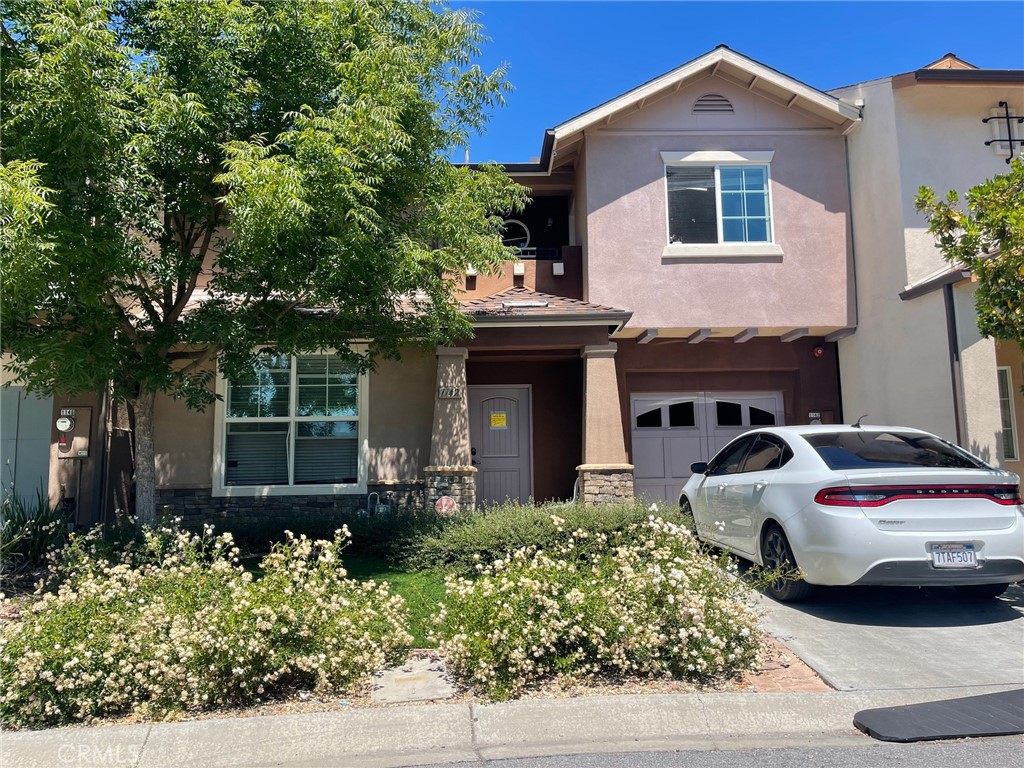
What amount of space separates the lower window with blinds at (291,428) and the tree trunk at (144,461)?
8.93 feet

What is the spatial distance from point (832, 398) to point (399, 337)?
7.78 meters

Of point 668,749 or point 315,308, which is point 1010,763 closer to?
point 668,749

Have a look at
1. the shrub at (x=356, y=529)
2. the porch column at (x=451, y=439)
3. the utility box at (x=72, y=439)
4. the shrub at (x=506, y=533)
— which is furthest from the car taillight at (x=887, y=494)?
the utility box at (x=72, y=439)

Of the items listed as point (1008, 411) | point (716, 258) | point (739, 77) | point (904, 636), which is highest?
point (739, 77)

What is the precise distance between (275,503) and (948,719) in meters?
8.80

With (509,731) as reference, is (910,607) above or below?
above

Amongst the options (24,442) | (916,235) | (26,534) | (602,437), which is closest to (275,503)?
(26,534)

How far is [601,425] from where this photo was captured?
35.1ft

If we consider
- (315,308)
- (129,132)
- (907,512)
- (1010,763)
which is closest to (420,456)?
(315,308)

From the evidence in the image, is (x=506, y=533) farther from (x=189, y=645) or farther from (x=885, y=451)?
(x=885, y=451)

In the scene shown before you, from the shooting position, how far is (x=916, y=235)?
10.5m

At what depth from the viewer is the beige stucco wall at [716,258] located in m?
11.8

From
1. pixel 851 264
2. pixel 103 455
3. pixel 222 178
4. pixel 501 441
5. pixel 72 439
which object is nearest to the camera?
pixel 222 178
